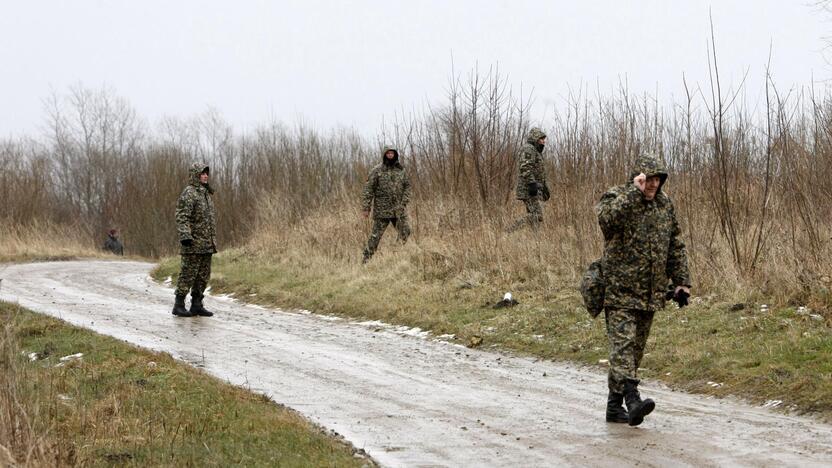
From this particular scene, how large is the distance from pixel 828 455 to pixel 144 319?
11.1 m

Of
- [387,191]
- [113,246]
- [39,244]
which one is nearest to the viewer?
[387,191]

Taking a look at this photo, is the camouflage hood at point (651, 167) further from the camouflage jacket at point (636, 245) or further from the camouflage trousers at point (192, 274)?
the camouflage trousers at point (192, 274)

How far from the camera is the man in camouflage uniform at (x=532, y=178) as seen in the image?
1869 centimetres

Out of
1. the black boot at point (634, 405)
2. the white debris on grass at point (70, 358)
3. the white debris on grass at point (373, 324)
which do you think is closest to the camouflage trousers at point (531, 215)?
the white debris on grass at point (373, 324)

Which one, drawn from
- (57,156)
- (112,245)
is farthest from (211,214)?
(57,156)

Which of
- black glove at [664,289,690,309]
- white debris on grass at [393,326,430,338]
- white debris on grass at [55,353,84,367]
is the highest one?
black glove at [664,289,690,309]

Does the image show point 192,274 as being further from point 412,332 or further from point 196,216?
point 412,332

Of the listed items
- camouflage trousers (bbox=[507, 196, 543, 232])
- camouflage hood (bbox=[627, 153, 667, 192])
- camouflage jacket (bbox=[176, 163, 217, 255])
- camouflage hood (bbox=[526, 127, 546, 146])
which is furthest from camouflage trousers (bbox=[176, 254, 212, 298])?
camouflage hood (bbox=[627, 153, 667, 192])

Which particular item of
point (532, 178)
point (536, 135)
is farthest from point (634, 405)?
point (536, 135)

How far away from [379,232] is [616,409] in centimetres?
1214

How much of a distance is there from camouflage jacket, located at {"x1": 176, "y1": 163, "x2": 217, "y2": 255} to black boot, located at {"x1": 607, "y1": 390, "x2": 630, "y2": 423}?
897 cm

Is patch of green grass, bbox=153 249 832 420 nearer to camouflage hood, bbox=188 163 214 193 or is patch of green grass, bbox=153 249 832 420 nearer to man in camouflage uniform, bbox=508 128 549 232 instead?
man in camouflage uniform, bbox=508 128 549 232

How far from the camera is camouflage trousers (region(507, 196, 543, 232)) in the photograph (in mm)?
18641

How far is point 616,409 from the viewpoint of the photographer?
8414 mm
